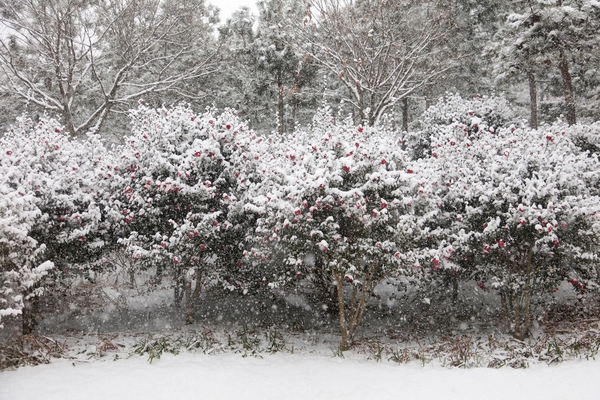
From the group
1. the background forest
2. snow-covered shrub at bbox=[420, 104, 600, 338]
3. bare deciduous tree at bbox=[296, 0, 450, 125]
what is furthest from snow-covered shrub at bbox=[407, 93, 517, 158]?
snow-covered shrub at bbox=[420, 104, 600, 338]

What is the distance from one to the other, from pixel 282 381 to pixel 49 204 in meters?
5.11

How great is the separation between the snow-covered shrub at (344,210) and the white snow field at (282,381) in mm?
1306

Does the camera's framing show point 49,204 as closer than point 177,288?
Yes

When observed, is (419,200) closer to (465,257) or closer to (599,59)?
(465,257)

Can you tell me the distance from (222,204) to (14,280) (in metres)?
3.38

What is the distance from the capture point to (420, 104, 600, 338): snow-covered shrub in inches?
273

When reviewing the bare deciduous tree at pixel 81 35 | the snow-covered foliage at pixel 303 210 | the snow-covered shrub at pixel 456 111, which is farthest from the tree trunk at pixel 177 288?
the snow-covered shrub at pixel 456 111

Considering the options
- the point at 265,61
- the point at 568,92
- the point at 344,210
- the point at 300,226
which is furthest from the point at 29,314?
the point at 568,92

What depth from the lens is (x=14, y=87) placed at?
50.9 ft

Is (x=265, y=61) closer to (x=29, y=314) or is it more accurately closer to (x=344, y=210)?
(x=344, y=210)

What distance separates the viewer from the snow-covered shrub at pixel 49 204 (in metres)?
6.75

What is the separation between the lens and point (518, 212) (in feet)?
22.7

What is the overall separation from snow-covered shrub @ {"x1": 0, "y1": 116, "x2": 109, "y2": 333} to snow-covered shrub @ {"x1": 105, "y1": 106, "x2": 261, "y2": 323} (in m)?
0.56

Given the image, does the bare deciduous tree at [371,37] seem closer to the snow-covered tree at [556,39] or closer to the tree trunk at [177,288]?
the snow-covered tree at [556,39]
